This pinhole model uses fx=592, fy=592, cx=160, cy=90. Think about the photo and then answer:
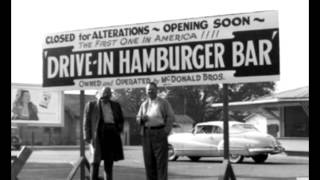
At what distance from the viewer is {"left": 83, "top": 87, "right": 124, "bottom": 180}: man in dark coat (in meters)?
10.5

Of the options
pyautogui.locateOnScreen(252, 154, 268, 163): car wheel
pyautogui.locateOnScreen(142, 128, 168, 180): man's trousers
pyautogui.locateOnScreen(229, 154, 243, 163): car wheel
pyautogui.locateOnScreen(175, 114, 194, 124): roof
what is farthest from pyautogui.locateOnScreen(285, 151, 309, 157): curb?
pyautogui.locateOnScreen(175, 114, 194, 124): roof

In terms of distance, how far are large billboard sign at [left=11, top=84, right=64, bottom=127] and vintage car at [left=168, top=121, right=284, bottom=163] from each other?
73.8 feet

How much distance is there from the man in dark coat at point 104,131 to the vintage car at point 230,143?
11.7m

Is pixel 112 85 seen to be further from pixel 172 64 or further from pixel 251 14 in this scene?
pixel 251 14

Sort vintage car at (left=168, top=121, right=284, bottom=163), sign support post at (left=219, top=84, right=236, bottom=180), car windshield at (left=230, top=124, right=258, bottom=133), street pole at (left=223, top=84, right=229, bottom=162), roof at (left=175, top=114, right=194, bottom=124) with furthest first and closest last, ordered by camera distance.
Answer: roof at (left=175, top=114, right=194, bottom=124)
car windshield at (left=230, top=124, right=258, bottom=133)
vintage car at (left=168, top=121, right=284, bottom=163)
street pole at (left=223, top=84, right=229, bottom=162)
sign support post at (left=219, top=84, right=236, bottom=180)

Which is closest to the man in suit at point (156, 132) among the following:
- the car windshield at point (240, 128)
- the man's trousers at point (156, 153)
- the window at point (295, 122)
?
the man's trousers at point (156, 153)

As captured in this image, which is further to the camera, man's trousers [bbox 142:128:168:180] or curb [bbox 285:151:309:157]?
curb [bbox 285:151:309:157]

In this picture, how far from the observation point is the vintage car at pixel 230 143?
21781 millimetres

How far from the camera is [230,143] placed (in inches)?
859

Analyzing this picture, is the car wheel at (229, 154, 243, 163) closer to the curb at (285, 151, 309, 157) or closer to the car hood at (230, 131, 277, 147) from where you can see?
the car hood at (230, 131, 277, 147)

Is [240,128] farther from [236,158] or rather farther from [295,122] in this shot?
[295,122]

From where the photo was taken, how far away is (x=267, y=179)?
14.5m

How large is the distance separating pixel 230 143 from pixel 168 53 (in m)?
11.6

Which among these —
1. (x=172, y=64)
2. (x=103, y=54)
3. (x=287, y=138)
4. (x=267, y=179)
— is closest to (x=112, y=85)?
(x=103, y=54)
